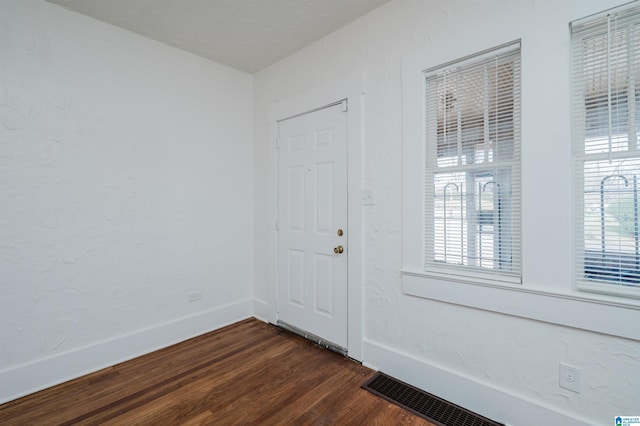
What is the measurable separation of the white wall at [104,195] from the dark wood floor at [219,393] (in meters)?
0.27

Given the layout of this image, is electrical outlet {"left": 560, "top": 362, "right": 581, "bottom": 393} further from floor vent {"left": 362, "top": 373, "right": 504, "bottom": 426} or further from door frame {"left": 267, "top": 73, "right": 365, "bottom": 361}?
door frame {"left": 267, "top": 73, "right": 365, "bottom": 361}

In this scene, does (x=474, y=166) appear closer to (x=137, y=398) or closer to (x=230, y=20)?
(x=230, y=20)

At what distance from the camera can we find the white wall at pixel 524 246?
1569 millimetres

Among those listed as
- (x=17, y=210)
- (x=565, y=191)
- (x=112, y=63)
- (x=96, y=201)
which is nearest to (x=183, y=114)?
(x=112, y=63)

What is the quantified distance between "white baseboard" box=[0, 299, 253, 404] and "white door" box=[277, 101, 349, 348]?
764 millimetres

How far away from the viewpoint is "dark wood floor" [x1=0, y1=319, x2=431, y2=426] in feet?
6.10

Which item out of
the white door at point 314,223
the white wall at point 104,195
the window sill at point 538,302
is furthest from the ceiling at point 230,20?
the window sill at point 538,302

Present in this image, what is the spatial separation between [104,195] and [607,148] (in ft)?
11.2

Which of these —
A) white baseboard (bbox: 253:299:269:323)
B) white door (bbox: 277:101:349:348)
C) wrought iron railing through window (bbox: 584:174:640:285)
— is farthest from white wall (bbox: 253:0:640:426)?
white baseboard (bbox: 253:299:269:323)

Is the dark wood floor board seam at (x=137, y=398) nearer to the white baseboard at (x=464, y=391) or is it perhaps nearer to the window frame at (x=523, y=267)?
the white baseboard at (x=464, y=391)

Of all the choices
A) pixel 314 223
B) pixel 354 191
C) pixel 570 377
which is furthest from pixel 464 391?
pixel 314 223

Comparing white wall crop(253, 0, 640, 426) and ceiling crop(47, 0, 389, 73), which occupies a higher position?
ceiling crop(47, 0, 389, 73)

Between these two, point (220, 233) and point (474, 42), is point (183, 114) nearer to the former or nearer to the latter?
point (220, 233)

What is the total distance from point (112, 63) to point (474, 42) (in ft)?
9.19
